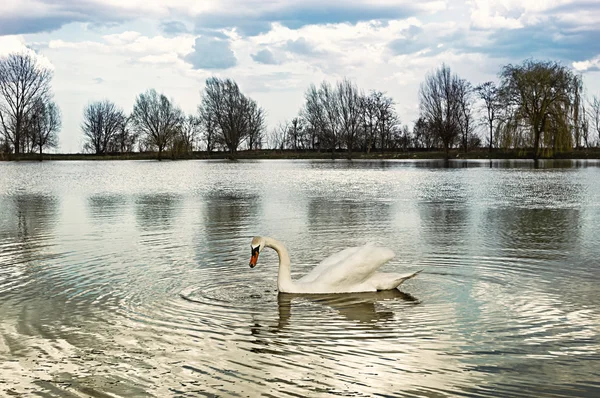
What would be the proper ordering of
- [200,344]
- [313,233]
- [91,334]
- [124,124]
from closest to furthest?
[200,344], [91,334], [313,233], [124,124]

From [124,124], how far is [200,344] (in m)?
126

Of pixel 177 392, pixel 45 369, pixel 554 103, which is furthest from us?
pixel 554 103

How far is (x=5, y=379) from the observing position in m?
5.73

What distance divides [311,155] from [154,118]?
2519 centimetres

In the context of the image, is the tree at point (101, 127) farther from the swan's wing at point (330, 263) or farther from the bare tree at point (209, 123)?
the swan's wing at point (330, 263)

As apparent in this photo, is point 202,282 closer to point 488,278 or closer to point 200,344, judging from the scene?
point 200,344

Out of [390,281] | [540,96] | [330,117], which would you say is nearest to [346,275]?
[390,281]

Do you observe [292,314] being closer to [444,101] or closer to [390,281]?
[390,281]

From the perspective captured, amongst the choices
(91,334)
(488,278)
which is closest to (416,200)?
(488,278)

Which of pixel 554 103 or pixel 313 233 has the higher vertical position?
pixel 554 103

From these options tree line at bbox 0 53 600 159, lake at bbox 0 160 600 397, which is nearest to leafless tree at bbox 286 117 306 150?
tree line at bbox 0 53 600 159

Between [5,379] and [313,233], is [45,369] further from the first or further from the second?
[313,233]

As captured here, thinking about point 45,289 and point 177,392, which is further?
point 45,289

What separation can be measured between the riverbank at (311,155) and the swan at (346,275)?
2550 inches
